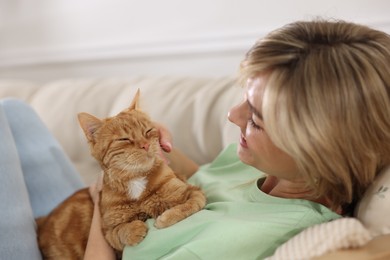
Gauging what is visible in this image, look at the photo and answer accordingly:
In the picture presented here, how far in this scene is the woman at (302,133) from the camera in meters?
0.83

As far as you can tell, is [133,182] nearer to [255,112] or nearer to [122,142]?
[122,142]

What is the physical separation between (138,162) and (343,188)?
36cm

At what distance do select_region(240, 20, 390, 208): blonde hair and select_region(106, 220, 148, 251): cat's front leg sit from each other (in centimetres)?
29

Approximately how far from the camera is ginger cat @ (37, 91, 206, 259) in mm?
934

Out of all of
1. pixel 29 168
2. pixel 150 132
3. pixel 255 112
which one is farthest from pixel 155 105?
pixel 255 112

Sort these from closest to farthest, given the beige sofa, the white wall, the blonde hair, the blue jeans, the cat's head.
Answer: the blonde hair → the cat's head → the blue jeans → the beige sofa → the white wall

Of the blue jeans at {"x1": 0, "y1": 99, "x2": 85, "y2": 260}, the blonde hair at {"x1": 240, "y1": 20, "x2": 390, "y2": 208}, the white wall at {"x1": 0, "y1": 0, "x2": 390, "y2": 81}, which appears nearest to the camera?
the blonde hair at {"x1": 240, "y1": 20, "x2": 390, "y2": 208}

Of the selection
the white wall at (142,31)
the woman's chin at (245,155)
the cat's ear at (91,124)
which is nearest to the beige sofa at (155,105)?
the white wall at (142,31)

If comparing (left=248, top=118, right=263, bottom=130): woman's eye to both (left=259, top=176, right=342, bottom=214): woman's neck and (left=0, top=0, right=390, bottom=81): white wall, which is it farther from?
(left=0, top=0, right=390, bottom=81): white wall

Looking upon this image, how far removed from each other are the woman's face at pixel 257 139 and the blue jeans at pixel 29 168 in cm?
54

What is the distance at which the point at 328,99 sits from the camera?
2.71 feet

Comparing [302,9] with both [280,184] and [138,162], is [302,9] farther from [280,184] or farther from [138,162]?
[138,162]

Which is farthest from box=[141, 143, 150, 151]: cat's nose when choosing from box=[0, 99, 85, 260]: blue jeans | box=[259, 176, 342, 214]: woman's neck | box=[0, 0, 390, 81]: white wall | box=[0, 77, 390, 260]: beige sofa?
box=[0, 0, 390, 81]: white wall

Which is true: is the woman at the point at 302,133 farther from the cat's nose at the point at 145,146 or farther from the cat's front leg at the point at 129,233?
the cat's nose at the point at 145,146
